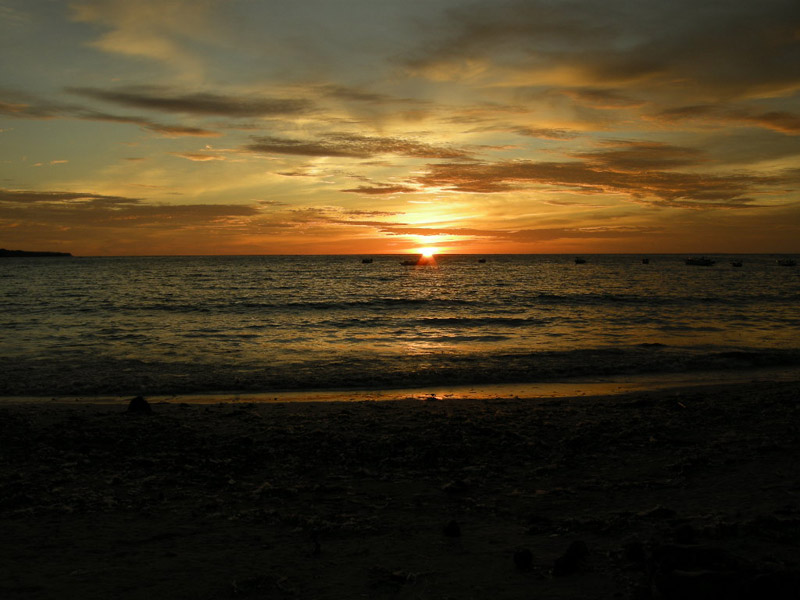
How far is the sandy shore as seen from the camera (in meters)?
4.94

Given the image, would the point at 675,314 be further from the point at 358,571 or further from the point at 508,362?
the point at 358,571

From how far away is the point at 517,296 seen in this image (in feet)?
180

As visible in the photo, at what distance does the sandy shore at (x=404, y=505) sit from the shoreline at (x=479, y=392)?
2.66 m

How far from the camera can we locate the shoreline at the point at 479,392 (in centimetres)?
1438

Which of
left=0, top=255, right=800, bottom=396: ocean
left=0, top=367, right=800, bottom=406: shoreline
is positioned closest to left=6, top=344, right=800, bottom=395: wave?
left=0, top=255, right=800, bottom=396: ocean

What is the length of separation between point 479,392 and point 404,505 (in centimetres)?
860

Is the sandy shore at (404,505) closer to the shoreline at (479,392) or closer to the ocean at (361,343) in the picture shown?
the shoreline at (479,392)

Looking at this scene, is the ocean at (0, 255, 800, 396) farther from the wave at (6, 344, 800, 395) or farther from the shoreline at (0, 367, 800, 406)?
the shoreline at (0, 367, 800, 406)

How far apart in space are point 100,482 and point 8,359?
16016mm

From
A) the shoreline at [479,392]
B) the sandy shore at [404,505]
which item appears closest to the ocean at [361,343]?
the shoreline at [479,392]

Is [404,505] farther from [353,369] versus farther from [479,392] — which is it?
[353,369]

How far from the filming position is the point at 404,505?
6930 mm

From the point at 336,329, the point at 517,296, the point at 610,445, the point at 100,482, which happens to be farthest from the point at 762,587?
the point at 517,296

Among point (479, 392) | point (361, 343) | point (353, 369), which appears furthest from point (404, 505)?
point (361, 343)
